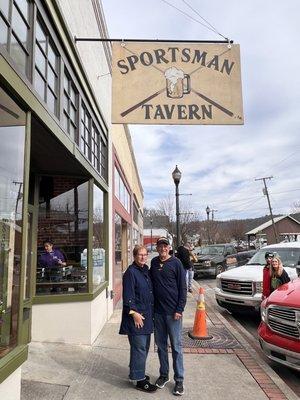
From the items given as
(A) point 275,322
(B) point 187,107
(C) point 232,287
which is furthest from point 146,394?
(C) point 232,287

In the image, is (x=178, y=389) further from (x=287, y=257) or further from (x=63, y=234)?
(x=287, y=257)

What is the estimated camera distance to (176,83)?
6.05 m

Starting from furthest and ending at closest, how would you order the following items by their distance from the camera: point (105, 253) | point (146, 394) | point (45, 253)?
point (105, 253), point (45, 253), point (146, 394)

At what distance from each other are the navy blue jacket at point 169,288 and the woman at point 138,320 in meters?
0.13

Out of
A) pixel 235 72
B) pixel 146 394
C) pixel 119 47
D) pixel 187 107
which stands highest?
pixel 119 47

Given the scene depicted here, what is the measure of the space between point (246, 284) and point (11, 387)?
7091 mm

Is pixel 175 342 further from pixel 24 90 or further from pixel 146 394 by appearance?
pixel 24 90

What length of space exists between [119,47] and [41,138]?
6.80ft

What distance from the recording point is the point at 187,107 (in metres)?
6.02

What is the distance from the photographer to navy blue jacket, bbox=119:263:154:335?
15.5 ft

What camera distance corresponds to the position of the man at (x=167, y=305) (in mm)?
4844

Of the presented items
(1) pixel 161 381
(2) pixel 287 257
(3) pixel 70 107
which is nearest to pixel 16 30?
(3) pixel 70 107

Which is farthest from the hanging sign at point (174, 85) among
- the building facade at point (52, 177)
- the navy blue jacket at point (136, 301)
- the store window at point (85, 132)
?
the navy blue jacket at point (136, 301)

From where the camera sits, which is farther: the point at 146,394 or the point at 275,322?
the point at 275,322
